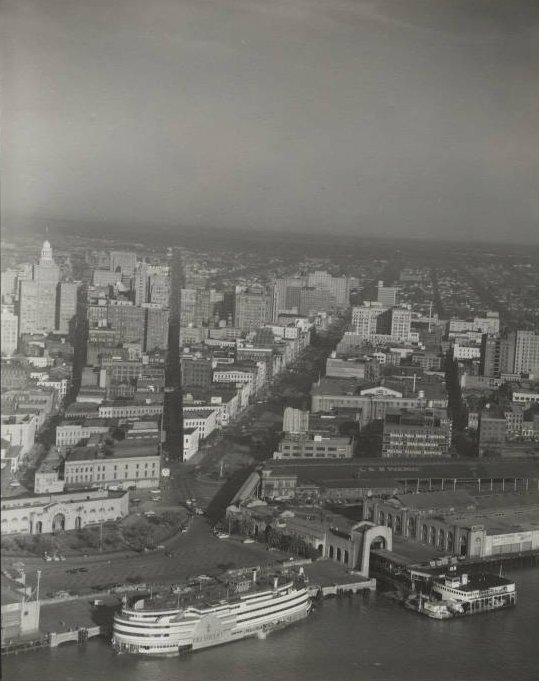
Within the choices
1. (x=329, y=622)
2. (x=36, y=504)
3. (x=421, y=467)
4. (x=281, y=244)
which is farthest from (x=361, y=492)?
(x=36, y=504)

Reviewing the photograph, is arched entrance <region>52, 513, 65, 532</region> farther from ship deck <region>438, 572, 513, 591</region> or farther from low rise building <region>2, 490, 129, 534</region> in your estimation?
ship deck <region>438, 572, 513, 591</region>

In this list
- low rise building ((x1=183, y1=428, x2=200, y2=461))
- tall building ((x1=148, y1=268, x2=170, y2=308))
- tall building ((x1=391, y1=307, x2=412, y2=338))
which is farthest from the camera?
tall building ((x1=391, y1=307, x2=412, y2=338))

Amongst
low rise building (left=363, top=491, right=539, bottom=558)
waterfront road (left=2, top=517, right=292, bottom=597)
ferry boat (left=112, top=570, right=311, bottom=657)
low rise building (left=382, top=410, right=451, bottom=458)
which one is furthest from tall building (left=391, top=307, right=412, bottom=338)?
ferry boat (left=112, top=570, right=311, bottom=657)

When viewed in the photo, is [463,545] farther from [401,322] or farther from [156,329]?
[156,329]

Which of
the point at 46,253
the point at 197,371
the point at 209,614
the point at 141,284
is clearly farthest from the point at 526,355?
the point at 209,614

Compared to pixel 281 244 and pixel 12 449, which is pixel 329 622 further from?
pixel 281 244

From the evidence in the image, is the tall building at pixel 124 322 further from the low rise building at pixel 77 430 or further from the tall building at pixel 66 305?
the low rise building at pixel 77 430
